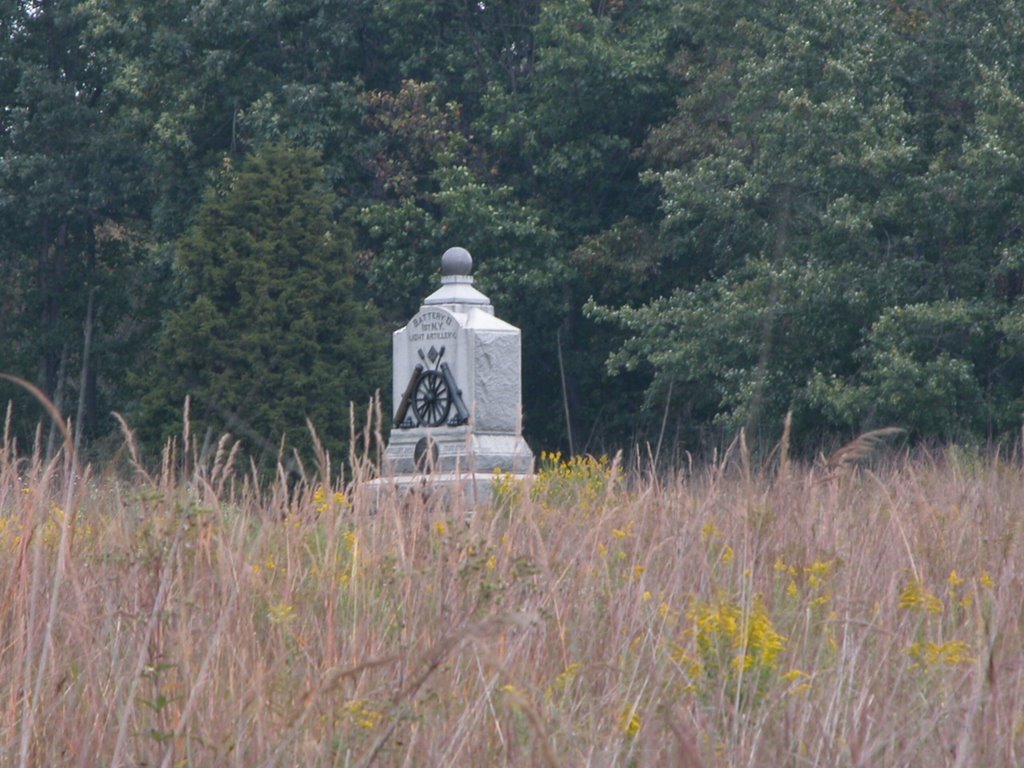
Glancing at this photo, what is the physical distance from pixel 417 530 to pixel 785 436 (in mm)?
1270

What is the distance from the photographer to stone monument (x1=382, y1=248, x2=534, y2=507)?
1167 centimetres

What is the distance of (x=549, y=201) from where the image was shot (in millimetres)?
22594

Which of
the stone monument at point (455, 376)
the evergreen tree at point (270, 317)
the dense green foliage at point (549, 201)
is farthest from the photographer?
the evergreen tree at point (270, 317)

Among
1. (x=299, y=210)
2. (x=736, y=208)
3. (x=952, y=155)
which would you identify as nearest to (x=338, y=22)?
(x=299, y=210)

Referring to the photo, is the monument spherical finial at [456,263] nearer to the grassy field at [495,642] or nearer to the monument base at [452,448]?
the monument base at [452,448]

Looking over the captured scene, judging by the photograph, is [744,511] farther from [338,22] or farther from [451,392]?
[338,22]

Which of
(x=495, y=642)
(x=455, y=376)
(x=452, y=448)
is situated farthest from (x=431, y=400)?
(x=495, y=642)

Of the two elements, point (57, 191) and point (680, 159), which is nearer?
point (680, 159)

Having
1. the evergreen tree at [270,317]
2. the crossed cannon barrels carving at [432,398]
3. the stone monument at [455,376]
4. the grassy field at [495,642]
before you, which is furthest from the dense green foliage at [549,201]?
the grassy field at [495,642]

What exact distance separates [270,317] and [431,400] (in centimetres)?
736

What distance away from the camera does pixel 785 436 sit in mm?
4594

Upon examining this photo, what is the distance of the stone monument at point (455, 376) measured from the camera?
460 inches

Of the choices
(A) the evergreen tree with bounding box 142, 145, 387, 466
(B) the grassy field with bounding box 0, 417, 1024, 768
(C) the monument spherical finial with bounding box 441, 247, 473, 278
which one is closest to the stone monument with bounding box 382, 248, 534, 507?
(C) the monument spherical finial with bounding box 441, 247, 473, 278

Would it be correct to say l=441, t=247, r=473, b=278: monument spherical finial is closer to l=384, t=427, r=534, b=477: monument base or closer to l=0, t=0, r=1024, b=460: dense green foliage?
l=384, t=427, r=534, b=477: monument base
